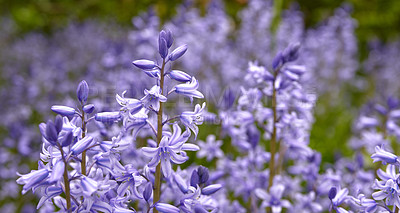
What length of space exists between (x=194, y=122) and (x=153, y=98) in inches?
8.7

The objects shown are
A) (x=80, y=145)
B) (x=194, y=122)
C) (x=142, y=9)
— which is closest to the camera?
(x=80, y=145)

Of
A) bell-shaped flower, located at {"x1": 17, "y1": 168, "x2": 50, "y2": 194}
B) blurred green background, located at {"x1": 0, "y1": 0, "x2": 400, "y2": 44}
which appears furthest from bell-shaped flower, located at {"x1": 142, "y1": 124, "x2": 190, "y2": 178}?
blurred green background, located at {"x1": 0, "y1": 0, "x2": 400, "y2": 44}

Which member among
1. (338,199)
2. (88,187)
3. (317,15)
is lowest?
(338,199)

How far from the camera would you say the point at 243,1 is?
7.19m

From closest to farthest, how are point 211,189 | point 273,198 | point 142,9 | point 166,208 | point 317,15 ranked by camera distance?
1. point 166,208
2. point 211,189
3. point 273,198
4. point 142,9
5. point 317,15

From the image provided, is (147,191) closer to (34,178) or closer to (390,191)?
(34,178)

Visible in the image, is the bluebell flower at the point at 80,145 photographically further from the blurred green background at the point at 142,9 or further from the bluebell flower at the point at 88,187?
the blurred green background at the point at 142,9

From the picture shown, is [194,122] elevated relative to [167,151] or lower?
elevated

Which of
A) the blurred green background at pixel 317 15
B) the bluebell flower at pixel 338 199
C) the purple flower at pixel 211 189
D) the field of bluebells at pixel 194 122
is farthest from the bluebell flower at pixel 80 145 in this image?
the blurred green background at pixel 317 15

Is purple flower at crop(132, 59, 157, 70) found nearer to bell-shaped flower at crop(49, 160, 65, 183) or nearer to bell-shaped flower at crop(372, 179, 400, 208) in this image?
bell-shaped flower at crop(49, 160, 65, 183)

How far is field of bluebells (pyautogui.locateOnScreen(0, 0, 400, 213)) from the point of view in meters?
1.64

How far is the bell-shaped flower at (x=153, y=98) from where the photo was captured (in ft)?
5.27

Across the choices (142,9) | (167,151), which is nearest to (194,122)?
(167,151)

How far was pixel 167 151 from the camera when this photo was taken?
5.43 feet
